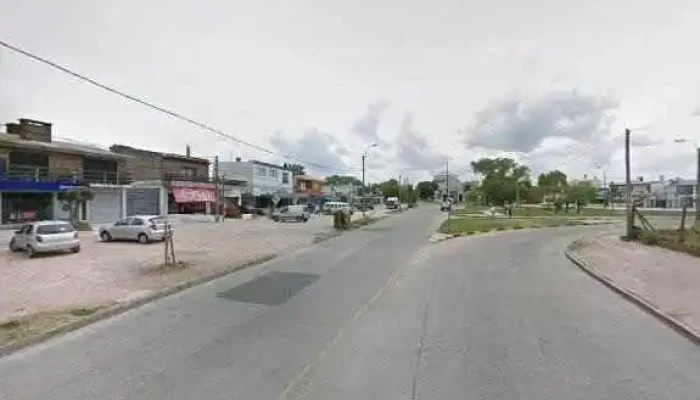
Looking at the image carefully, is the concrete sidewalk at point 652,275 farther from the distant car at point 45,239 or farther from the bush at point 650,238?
the distant car at point 45,239

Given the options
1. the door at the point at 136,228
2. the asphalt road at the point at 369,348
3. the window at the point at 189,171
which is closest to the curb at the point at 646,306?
the asphalt road at the point at 369,348

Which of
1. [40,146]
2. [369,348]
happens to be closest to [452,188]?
[40,146]

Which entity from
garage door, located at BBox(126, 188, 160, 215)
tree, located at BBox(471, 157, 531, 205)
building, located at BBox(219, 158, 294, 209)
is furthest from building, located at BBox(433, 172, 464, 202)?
garage door, located at BBox(126, 188, 160, 215)

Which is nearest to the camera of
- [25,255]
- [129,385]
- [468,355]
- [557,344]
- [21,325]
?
[129,385]

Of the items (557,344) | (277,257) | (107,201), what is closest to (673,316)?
(557,344)

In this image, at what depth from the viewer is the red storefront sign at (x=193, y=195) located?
5328 centimetres

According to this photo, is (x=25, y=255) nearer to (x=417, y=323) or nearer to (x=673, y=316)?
(x=417, y=323)

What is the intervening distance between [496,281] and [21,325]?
38.9ft

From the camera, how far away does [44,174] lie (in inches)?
1577

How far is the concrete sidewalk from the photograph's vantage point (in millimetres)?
11719

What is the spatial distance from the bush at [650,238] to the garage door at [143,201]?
38.7 metres

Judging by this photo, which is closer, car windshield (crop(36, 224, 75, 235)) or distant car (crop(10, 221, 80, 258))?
distant car (crop(10, 221, 80, 258))

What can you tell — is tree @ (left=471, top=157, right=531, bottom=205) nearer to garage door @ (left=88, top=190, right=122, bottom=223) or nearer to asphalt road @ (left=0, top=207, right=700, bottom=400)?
garage door @ (left=88, top=190, right=122, bottom=223)

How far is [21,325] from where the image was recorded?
32.6 feet
